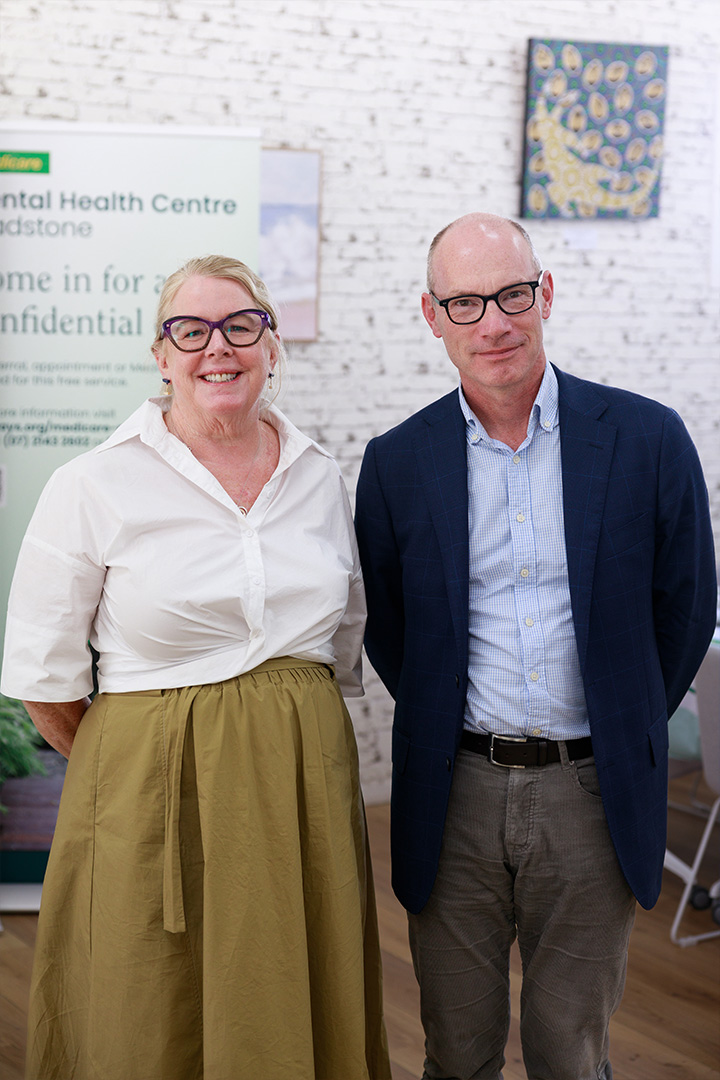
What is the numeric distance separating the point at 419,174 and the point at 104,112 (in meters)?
1.29

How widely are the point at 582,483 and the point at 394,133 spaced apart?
3005 millimetres

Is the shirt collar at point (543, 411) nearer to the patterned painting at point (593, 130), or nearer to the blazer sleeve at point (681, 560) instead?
the blazer sleeve at point (681, 560)

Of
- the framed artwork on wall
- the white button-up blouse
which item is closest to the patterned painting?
the framed artwork on wall

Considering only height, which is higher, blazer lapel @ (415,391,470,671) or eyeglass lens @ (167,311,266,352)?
eyeglass lens @ (167,311,266,352)

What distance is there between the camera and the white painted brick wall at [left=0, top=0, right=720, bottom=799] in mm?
3955

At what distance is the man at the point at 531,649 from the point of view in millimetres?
1800

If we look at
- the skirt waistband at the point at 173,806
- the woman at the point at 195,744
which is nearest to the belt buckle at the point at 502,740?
the woman at the point at 195,744

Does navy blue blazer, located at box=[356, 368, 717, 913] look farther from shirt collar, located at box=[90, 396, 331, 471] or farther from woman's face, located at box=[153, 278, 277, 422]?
woman's face, located at box=[153, 278, 277, 422]

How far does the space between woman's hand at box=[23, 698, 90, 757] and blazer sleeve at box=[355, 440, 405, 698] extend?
22.8 inches

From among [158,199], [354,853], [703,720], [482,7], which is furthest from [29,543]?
[482,7]

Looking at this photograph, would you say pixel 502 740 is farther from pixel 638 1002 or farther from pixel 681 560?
pixel 638 1002

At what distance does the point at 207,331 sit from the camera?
1771 millimetres

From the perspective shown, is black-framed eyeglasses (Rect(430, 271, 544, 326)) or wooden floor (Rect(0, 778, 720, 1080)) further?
wooden floor (Rect(0, 778, 720, 1080))


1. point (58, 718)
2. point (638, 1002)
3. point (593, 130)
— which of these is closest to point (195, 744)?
point (58, 718)
